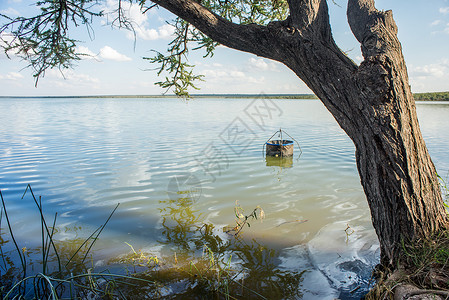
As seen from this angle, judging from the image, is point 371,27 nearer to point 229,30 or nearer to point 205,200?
point 229,30

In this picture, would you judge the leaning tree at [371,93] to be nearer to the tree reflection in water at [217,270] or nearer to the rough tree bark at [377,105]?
the rough tree bark at [377,105]

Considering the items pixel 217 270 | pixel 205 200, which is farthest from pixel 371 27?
pixel 205 200

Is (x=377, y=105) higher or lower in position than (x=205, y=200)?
higher

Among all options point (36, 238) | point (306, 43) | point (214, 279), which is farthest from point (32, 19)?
point (214, 279)

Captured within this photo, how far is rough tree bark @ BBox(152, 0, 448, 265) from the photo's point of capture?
2930mm

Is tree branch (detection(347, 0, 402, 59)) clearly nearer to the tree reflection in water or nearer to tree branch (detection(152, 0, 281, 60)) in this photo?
tree branch (detection(152, 0, 281, 60))

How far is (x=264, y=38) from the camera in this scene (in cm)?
346

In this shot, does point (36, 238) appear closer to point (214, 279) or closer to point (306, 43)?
point (214, 279)

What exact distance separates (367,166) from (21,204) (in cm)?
696

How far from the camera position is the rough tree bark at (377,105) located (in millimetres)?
2930

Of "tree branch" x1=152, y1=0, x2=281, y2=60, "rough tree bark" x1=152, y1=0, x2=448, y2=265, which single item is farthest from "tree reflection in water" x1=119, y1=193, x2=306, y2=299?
"tree branch" x1=152, y1=0, x2=281, y2=60

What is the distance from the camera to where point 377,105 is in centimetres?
294

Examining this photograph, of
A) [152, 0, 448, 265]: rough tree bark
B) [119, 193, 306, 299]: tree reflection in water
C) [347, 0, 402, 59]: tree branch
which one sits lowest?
[119, 193, 306, 299]: tree reflection in water

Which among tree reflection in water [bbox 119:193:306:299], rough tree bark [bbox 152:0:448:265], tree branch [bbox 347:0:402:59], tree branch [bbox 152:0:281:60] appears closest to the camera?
rough tree bark [bbox 152:0:448:265]
